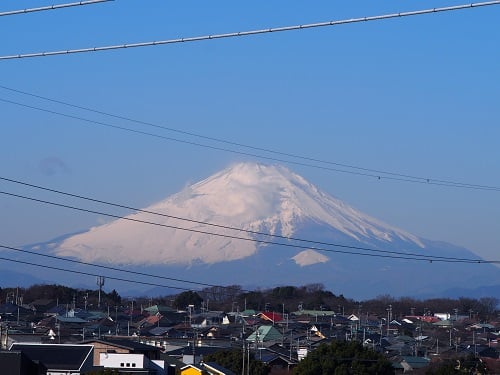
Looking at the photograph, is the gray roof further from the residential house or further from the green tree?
the green tree

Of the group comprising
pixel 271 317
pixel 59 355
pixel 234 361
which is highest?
pixel 271 317

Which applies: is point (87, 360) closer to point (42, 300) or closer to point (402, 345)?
point (402, 345)

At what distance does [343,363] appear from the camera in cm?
3016

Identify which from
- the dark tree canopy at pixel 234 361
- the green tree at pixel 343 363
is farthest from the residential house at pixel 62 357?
the dark tree canopy at pixel 234 361

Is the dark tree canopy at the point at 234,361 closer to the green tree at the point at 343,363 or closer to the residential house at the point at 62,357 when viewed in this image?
the green tree at the point at 343,363

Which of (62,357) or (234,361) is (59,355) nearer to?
(62,357)

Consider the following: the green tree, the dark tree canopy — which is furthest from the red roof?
the green tree

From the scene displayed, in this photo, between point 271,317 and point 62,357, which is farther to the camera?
point 271,317

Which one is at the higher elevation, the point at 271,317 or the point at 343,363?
the point at 271,317

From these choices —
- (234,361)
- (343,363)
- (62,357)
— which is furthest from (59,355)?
(234,361)

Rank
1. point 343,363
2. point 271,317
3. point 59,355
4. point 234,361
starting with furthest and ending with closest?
point 271,317, point 234,361, point 343,363, point 59,355

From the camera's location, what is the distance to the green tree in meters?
29.8

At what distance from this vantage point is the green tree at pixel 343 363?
2984 cm

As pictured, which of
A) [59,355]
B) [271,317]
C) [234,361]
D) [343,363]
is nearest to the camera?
[59,355]
